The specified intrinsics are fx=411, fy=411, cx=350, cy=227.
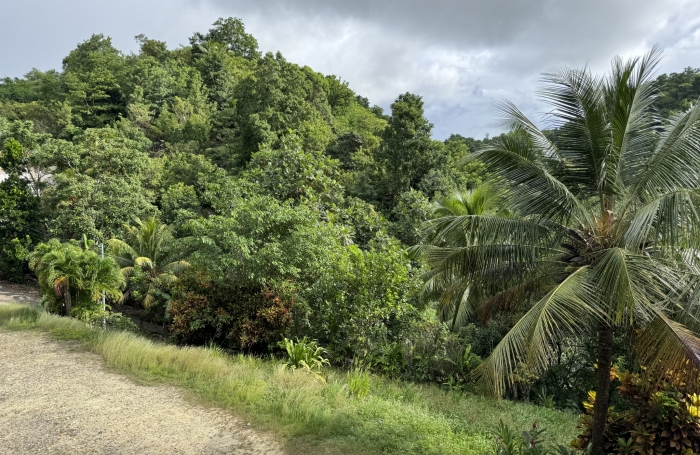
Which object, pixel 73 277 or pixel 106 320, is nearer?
pixel 73 277

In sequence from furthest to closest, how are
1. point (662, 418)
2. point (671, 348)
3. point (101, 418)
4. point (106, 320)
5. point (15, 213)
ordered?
point (15, 213)
point (106, 320)
point (101, 418)
point (662, 418)
point (671, 348)

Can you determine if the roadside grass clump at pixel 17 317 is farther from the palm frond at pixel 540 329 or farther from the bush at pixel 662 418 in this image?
the bush at pixel 662 418

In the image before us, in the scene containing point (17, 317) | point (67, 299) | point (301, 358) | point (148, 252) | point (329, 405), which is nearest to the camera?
point (329, 405)

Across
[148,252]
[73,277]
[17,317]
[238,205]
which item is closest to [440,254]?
[238,205]

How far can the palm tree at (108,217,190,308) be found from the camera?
54.1 ft

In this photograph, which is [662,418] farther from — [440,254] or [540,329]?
[440,254]

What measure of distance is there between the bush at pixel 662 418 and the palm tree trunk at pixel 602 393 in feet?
0.61

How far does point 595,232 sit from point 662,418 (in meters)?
2.20

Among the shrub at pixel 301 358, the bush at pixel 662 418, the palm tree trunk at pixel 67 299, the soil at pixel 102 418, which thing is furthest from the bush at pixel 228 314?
the bush at pixel 662 418

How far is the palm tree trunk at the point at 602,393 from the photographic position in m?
5.06

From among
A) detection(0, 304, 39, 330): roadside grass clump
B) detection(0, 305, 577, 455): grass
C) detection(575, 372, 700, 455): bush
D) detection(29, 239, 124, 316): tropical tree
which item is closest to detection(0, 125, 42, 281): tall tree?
detection(0, 304, 39, 330): roadside grass clump

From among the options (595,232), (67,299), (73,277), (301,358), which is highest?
(595,232)

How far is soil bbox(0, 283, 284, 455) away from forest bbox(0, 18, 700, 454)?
268 centimetres

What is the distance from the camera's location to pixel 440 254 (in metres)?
6.07
